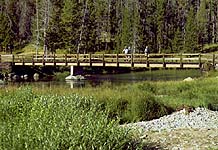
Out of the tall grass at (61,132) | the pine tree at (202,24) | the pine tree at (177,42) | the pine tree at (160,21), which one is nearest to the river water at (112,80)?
the pine tree at (177,42)

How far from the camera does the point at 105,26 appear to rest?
77.1 metres

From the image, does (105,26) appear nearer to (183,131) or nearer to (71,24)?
(71,24)

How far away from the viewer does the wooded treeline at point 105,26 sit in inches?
2389

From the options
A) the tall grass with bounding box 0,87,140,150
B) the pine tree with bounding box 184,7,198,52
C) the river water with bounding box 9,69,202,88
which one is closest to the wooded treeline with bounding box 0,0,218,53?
the pine tree with bounding box 184,7,198,52

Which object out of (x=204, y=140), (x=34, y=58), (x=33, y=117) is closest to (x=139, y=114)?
(x=204, y=140)

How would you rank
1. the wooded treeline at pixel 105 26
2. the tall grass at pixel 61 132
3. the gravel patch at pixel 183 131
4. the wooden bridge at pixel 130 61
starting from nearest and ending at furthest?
1. the tall grass at pixel 61 132
2. the gravel patch at pixel 183 131
3. the wooden bridge at pixel 130 61
4. the wooded treeline at pixel 105 26

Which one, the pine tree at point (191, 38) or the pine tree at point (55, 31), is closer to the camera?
the pine tree at point (55, 31)

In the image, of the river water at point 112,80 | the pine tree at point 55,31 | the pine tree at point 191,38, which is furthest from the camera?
the pine tree at point 191,38

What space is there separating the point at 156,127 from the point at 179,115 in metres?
2.98

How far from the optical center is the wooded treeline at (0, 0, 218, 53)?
2389 inches

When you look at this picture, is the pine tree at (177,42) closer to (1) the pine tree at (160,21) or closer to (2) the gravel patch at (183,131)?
(1) the pine tree at (160,21)

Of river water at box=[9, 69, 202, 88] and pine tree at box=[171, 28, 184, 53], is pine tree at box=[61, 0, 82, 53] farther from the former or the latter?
pine tree at box=[171, 28, 184, 53]

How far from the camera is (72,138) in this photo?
6.47 meters

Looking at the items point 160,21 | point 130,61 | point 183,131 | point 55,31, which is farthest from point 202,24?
point 183,131
